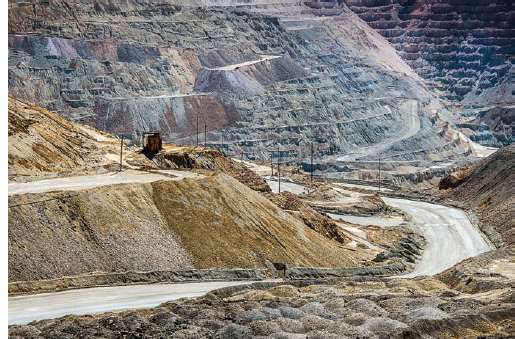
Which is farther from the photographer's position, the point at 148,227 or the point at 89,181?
the point at 89,181

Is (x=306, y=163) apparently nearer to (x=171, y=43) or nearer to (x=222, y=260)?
(x=171, y=43)

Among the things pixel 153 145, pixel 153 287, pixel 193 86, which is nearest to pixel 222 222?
pixel 153 287

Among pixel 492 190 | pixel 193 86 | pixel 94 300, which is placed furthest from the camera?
pixel 193 86

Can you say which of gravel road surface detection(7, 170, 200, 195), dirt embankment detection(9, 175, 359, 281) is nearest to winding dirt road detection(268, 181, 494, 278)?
dirt embankment detection(9, 175, 359, 281)

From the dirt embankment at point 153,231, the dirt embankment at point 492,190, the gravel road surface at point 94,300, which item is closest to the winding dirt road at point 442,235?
the dirt embankment at point 492,190

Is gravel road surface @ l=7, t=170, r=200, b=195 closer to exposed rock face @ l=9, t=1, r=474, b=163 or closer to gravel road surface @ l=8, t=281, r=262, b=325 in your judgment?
gravel road surface @ l=8, t=281, r=262, b=325

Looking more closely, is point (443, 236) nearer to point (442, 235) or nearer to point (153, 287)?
point (442, 235)
